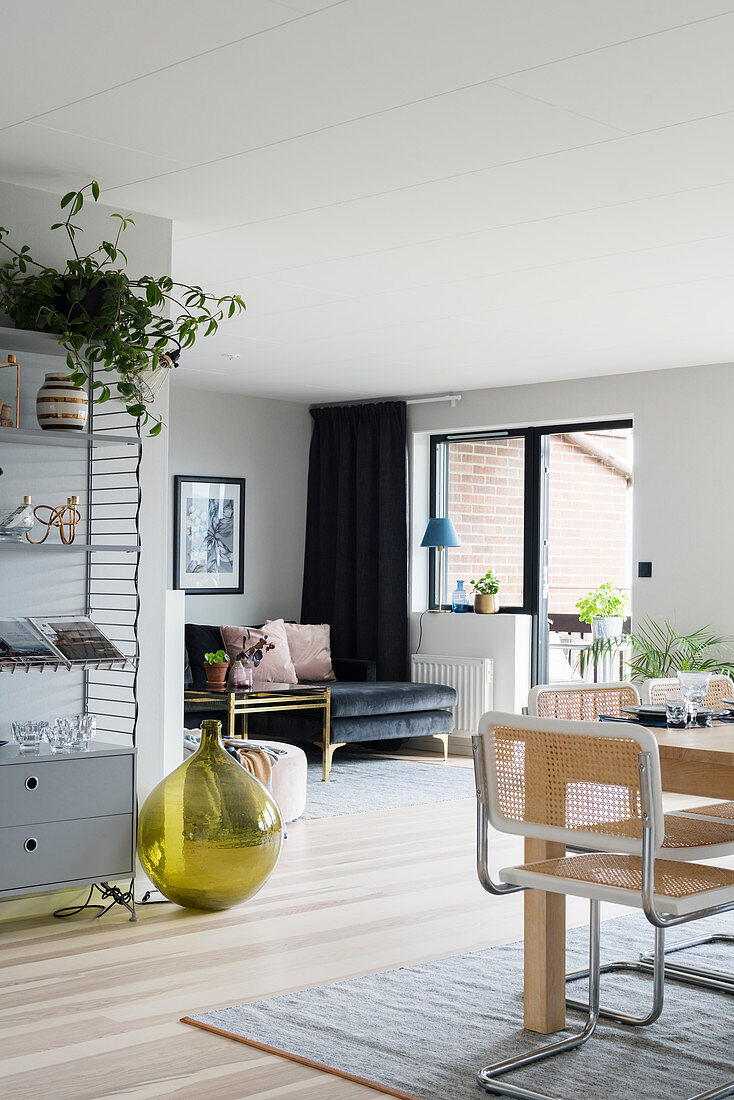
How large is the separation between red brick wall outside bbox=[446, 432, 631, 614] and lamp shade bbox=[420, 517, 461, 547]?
36 cm

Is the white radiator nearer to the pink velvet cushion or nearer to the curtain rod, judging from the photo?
the pink velvet cushion

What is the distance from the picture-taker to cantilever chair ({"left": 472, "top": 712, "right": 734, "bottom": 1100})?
8.70 ft

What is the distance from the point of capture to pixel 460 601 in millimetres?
9016

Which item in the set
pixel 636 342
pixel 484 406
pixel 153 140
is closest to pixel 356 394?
pixel 484 406

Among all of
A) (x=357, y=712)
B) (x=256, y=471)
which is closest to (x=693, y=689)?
(x=357, y=712)

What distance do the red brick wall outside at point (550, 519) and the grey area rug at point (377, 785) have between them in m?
1.58

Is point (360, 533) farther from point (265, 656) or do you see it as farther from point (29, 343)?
point (29, 343)

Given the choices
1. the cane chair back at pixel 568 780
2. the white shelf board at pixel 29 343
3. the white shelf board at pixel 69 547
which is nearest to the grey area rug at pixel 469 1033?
the cane chair back at pixel 568 780

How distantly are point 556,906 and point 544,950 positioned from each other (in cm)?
Answer: 11

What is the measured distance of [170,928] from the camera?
13.8 ft

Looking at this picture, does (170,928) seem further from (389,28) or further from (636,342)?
(636,342)

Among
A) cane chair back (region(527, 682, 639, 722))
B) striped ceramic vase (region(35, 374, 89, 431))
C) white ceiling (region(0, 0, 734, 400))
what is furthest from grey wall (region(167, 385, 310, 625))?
cane chair back (region(527, 682, 639, 722))

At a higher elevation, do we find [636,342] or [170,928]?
[636,342]

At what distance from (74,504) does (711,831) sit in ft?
8.04
